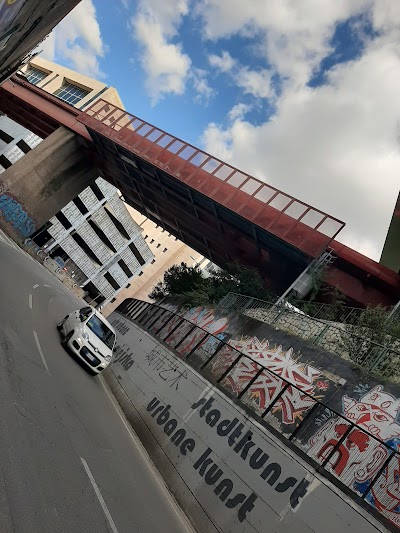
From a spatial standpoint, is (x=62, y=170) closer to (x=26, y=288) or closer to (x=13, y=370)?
(x=26, y=288)

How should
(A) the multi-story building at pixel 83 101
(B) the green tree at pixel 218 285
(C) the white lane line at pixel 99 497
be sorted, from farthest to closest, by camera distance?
(A) the multi-story building at pixel 83 101 → (B) the green tree at pixel 218 285 → (C) the white lane line at pixel 99 497

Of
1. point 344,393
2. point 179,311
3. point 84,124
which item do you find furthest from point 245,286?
point 84,124

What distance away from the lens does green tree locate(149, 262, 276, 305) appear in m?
23.1

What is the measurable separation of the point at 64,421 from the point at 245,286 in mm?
15713

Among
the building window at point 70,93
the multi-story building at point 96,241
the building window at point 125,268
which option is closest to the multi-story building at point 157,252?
the building window at point 125,268

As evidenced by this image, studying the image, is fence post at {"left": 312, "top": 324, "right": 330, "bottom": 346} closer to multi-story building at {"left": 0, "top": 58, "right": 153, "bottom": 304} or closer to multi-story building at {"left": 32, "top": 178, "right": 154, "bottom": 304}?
multi-story building at {"left": 32, "top": 178, "right": 154, "bottom": 304}

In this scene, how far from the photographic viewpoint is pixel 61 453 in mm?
7340

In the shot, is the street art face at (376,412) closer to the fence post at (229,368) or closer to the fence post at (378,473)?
the fence post at (378,473)

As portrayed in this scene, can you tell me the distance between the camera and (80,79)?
63.0 metres

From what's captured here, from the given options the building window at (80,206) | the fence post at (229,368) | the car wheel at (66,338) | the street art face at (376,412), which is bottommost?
the car wheel at (66,338)

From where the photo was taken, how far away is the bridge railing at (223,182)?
22833mm

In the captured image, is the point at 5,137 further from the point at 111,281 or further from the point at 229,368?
the point at 229,368

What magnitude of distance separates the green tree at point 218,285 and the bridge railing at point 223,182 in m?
3.19

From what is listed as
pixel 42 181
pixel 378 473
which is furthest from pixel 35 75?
pixel 378 473
